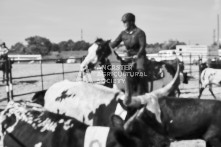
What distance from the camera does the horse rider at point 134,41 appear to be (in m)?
5.27

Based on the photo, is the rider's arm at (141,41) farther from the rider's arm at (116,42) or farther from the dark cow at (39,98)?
the dark cow at (39,98)

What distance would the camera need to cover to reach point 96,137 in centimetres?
240

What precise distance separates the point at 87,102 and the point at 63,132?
1337mm

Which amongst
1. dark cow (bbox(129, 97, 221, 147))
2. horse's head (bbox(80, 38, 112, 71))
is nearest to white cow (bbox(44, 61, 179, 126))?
horse's head (bbox(80, 38, 112, 71))

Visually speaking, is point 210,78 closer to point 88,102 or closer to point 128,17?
point 128,17

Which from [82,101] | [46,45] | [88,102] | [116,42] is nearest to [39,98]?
[82,101]

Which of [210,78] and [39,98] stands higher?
[39,98]

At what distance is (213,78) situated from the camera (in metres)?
11.5

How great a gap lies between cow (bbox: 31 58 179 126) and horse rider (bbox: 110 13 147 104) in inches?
53.8

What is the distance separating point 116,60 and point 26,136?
104 inches

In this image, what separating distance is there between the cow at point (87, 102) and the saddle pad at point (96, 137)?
2.74ft

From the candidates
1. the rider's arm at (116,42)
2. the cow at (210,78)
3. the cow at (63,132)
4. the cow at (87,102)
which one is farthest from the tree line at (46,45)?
the cow at (63,132)

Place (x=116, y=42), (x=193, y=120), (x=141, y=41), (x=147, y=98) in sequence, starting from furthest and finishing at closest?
1. (x=116, y=42)
2. (x=141, y=41)
3. (x=193, y=120)
4. (x=147, y=98)

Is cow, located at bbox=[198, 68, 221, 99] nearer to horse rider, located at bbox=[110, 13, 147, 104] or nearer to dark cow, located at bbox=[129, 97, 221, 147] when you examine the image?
horse rider, located at bbox=[110, 13, 147, 104]
